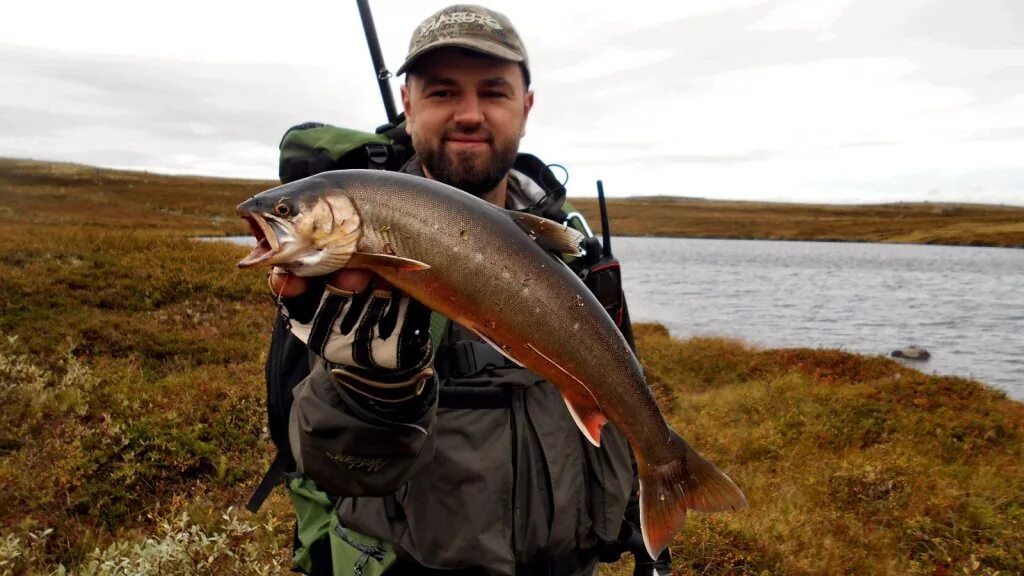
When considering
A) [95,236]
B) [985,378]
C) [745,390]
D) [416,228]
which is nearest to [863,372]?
[745,390]

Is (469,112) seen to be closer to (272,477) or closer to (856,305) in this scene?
(272,477)

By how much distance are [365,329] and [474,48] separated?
1.80 m

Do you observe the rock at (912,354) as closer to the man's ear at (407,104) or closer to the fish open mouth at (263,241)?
the man's ear at (407,104)

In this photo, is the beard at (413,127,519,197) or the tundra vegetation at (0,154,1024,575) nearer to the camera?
the beard at (413,127,519,197)

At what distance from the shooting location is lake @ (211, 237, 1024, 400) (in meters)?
22.1

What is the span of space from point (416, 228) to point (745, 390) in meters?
12.0

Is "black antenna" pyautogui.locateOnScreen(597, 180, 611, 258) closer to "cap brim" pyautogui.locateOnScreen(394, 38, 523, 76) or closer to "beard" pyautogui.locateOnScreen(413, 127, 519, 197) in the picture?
"beard" pyautogui.locateOnScreen(413, 127, 519, 197)

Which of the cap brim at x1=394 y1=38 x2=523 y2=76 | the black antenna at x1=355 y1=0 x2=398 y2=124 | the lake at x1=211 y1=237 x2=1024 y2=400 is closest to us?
the cap brim at x1=394 y1=38 x2=523 y2=76

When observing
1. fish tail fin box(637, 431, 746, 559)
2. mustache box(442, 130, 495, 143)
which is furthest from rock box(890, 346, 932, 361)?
mustache box(442, 130, 495, 143)

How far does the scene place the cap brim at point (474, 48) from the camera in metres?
3.40

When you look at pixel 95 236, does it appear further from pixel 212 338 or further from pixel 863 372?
pixel 863 372

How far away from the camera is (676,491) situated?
302cm

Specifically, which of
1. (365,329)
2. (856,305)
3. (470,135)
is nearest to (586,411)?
(365,329)

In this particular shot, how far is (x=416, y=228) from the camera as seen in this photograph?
2541mm
